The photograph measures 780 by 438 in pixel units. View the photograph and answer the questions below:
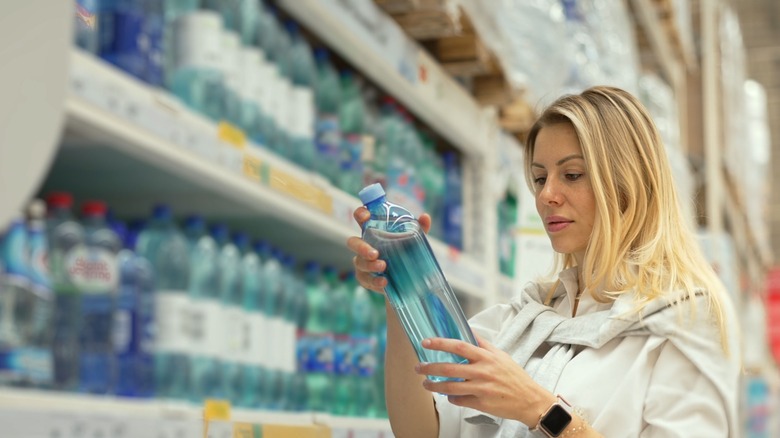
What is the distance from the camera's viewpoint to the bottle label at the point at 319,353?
272 centimetres

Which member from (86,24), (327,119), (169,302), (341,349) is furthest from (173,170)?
(341,349)

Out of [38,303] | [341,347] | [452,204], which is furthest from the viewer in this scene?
[452,204]

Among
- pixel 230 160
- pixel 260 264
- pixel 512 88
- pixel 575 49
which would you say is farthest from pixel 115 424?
pixel 575 49

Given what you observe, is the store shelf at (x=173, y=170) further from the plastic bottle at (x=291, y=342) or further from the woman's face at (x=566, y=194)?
the woman's face at (x=566, y=194)

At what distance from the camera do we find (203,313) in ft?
6.76

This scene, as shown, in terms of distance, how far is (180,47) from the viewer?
210cm

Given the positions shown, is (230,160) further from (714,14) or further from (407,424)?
(714,14)

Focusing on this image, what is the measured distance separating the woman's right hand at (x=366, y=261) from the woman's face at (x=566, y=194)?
27 cm

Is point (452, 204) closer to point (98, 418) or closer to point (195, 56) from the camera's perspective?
point (195, 56)

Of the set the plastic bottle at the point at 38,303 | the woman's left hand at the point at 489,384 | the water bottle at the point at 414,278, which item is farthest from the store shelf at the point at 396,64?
the woman's left hand at the point at 489,384

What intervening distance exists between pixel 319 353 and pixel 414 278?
4.61 ft

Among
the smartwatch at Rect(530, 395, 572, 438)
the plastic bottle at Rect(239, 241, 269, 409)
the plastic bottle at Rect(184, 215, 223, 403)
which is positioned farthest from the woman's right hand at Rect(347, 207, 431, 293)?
the plastic bottle at Rect(239, 241, 269, 409)

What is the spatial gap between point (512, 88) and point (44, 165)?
317 centimetres

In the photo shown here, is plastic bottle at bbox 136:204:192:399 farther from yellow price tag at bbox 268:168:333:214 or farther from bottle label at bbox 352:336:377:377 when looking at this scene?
bottle label at bbox 352:336:377:377
